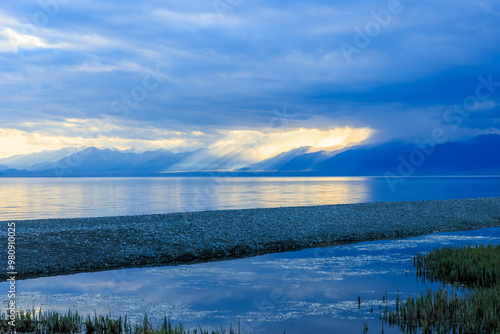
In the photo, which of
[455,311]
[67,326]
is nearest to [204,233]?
[67,326]

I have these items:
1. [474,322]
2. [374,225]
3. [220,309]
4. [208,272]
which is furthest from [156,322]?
[374,225]

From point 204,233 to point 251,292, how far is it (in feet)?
45.1

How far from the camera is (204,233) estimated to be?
30.4 m

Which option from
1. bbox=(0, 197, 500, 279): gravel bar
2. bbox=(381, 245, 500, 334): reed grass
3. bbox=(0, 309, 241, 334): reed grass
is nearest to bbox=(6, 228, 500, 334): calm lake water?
bbox=(381, 245, 500, 334): reed grass

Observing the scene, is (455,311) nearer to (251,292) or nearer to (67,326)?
(251,292)

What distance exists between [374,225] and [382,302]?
882 inches

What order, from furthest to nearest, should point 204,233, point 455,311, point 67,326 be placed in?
point 204,233, point 455,311, point 67,326

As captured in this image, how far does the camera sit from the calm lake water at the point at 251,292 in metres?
13.8

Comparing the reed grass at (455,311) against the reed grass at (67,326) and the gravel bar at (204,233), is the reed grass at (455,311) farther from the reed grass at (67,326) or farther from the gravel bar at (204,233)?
the gravel bar at (204,233)

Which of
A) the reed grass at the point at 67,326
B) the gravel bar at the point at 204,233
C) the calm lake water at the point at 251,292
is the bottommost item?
the calm lake water at the point at 251,292

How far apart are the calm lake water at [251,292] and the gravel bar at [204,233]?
2140 millimetres

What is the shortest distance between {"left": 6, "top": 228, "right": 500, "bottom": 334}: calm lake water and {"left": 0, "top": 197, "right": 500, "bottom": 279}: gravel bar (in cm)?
214

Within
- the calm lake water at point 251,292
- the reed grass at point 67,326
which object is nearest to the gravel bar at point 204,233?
the calm lake water at point 251,292

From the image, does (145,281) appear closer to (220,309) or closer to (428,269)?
(220,309)
